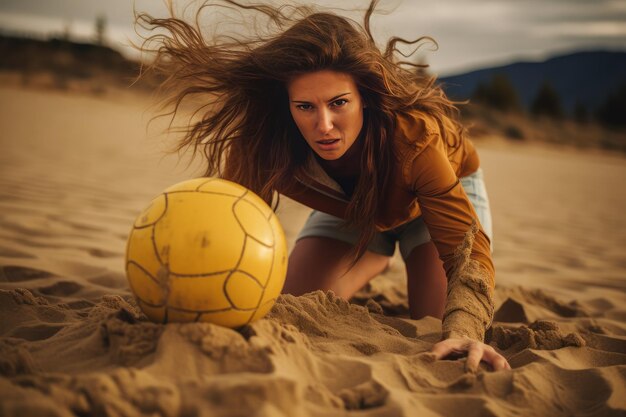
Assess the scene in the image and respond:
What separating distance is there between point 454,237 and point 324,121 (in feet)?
2.71

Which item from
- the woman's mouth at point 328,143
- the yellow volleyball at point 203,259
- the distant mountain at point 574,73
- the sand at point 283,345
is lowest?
the sand at point 283,345

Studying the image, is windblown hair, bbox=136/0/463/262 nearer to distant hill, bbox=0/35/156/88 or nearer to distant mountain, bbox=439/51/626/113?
distant hill, bbox=0/35/156/88

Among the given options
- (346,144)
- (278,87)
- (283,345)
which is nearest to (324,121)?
(346,144)

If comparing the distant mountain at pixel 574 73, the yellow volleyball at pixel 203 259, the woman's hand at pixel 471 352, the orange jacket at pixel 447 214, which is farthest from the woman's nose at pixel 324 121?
the distant mountain at pixel 574 73

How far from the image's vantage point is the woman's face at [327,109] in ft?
8.05

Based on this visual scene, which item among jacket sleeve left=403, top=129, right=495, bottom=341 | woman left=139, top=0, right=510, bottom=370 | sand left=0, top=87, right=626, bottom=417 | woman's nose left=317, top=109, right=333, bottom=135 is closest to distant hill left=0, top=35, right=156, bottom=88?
sand left=0, top=87, right=626, bottom=417

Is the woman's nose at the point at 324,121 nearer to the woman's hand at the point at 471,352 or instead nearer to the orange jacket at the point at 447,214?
the orange jacket at the point at 447,214

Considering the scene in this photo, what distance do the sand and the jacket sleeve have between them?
21cm

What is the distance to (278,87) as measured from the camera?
2.81m

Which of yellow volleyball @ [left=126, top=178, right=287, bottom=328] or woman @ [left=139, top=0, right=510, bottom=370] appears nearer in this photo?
yellow volleyball @ [left=126, top=178, right=287, bottom=328]

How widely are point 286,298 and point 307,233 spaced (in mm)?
1188

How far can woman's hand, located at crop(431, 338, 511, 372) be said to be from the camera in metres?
1.93

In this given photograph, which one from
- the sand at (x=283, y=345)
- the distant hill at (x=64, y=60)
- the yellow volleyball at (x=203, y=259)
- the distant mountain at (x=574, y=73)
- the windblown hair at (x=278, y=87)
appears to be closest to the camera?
the sand at (x=283, y=345)

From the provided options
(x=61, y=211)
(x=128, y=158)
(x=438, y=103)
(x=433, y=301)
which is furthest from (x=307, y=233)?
(x=128, y=158)
